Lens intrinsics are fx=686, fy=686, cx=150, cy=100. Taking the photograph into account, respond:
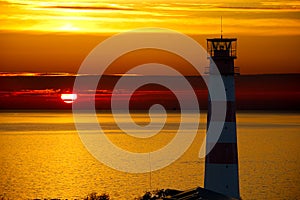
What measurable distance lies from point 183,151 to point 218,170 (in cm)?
7436

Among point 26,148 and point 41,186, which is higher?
point 26,148

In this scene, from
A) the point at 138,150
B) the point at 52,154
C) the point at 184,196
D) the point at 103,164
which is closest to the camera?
the point at 184,196

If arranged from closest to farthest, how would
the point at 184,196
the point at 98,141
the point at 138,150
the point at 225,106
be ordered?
the point at 184,196 < the point at 225,106 < the point at 138,150 < the point at 98,141

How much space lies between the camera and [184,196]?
30766mm

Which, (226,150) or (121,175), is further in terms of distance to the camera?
(121,175)

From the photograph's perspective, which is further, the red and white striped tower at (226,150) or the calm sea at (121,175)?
the calm sea at (121,175)

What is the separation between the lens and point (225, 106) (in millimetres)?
33719

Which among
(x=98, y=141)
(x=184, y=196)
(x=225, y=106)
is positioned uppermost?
(x=98, y=141)

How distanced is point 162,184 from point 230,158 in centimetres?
3063

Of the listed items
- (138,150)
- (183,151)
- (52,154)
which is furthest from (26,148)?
(183,151)

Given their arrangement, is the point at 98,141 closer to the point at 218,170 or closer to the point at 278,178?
the point at 278,178

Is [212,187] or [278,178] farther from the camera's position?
[278,178]

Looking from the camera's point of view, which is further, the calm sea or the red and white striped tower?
the calm sea

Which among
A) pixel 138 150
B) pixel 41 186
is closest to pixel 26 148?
pixel 138 150
